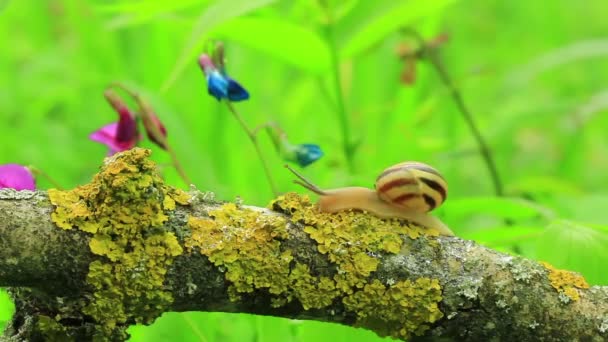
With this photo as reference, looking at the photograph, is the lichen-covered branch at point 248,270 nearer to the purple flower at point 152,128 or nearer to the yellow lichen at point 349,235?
the yellow lichen at point 349,235

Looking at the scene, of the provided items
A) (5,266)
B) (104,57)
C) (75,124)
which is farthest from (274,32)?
(75,124)

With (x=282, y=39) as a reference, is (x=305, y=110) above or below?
above

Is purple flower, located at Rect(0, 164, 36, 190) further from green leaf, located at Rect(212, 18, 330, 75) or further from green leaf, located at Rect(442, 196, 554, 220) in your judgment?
green leaf, located at Rect(442, 196, 554, 220)

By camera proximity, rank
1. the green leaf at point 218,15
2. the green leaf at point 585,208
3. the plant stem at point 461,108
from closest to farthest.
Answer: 1. the green leaf at point 218,15
2. the green leaf at point 585,208
3. the plant stem at point 461,108

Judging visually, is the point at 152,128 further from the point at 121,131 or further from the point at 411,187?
the point at 411,187

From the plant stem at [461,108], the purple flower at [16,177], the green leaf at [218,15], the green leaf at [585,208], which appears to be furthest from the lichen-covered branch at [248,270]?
the plant stem at [461,108]

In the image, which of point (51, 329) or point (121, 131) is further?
point (121, 131)

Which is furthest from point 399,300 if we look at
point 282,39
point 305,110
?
point 305,110
